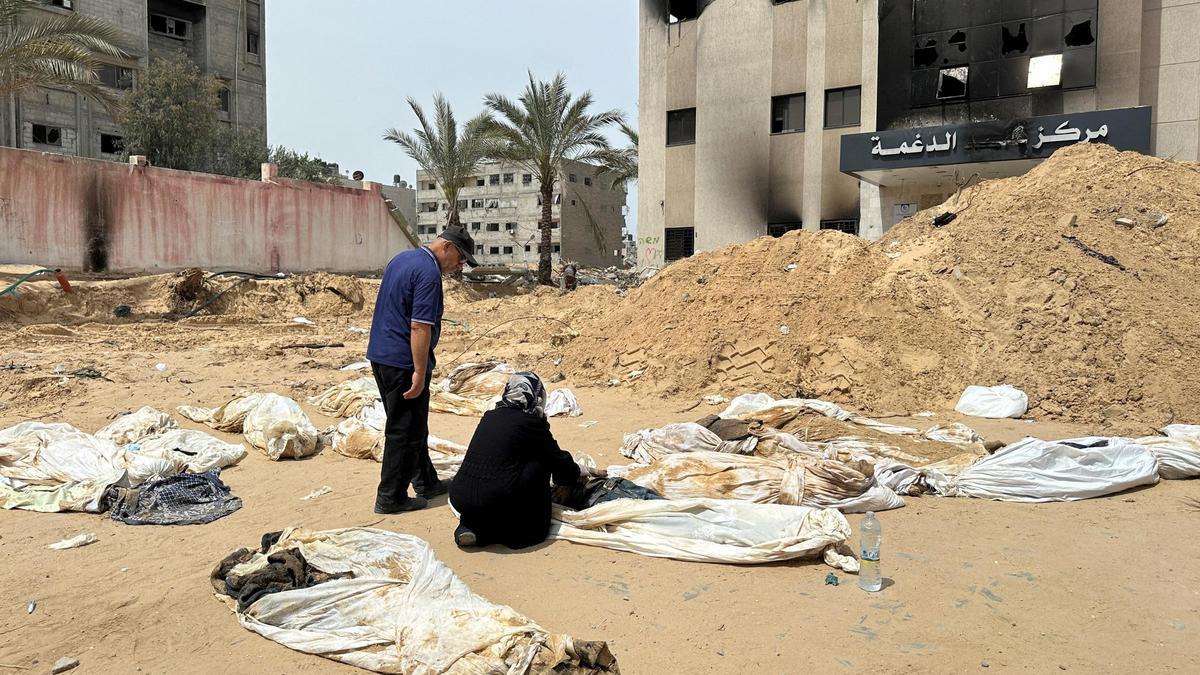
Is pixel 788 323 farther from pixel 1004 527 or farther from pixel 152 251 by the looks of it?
pixel 152 251

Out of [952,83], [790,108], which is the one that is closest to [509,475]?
[952,83]

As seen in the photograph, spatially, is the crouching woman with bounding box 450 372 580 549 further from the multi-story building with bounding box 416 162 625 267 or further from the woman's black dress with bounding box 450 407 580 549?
the multi-story building with bounding box 416 162 625 267

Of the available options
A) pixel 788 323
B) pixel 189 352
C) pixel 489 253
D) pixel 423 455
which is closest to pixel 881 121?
pixel 788 323

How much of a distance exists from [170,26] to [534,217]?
25.8 m

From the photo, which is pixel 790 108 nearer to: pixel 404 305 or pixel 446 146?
pixel 446 146

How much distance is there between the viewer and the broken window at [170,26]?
114ft

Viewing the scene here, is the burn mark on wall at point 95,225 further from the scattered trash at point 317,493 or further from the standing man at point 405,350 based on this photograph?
the standing man at point 405,350

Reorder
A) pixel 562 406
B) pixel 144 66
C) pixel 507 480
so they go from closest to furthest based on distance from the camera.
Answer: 1. pixel 507 480
2. pixel 562 406
3. pixel 144 66

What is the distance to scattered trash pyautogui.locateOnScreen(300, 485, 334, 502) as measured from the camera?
4.75 m

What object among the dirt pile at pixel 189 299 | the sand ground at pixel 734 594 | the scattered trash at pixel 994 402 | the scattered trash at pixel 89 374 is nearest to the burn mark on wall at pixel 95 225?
the dirt pile at pixel 189 299

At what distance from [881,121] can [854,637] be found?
64.4 ft

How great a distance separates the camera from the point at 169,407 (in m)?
6.91

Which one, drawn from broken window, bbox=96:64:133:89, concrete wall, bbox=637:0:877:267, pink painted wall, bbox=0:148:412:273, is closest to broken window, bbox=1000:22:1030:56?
concrete wall, bbox=637:0:877:267

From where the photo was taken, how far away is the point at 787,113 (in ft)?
72.8
